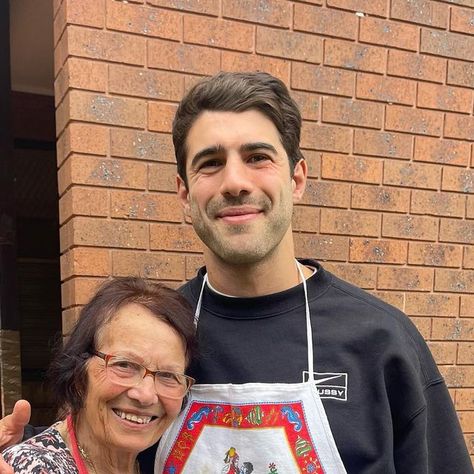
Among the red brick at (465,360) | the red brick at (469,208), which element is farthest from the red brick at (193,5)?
the red brick at (465,360)

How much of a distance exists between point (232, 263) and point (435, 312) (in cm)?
148

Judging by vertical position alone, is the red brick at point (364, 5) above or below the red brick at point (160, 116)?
above

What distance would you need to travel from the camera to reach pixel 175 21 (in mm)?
2252

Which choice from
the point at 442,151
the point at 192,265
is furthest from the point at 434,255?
the point at 192,265

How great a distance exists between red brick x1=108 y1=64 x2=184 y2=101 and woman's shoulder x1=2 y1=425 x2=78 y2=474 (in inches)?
54.2

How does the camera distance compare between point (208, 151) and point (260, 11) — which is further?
point (260, 11)

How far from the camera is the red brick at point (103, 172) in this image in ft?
7.00

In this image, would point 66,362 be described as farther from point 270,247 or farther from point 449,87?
point 449,87

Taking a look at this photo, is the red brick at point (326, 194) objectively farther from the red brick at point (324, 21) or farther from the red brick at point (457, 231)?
the red brick at point (324, 21)

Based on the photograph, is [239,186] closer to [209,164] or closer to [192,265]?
[209,164]

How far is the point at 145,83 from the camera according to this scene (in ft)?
7.30

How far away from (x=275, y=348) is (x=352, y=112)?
1381 mm

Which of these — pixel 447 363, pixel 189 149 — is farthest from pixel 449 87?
pixel 189 149

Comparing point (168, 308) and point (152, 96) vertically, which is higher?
point (152, 96)
